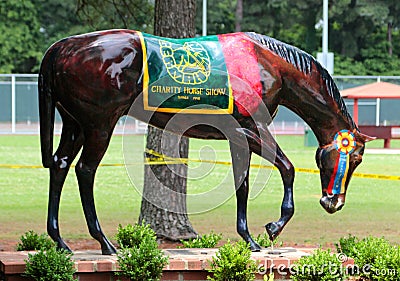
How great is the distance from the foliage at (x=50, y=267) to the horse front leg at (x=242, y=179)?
59.1 inches

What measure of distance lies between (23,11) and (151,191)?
30771 mm

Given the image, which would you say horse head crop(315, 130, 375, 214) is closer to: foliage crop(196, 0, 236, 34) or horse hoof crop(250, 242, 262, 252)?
horse hoof crop(250, 242, 262, 252)

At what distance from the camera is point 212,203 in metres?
8.50

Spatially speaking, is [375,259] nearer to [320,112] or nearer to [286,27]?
[320,112]

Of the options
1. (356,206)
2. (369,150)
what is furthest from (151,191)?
(369,150)

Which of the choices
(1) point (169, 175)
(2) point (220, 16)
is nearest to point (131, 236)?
(1) point (169, 175)

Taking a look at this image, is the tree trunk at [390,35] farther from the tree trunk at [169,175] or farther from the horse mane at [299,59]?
the horse mane at [299,59]

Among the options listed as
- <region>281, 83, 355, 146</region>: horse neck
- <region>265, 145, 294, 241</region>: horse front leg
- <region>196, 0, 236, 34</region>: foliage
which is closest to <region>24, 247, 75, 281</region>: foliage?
<region>265, 145, 294, 241</region>: horse front leg

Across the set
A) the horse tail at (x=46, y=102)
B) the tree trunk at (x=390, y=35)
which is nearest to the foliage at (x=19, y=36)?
the tree trunk at (x=390, y=35)

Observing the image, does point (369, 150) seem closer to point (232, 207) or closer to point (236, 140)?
point (232, 207)

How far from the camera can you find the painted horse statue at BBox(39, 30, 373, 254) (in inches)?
256

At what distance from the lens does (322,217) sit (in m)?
12.4

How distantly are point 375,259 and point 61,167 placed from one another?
99.6 inches

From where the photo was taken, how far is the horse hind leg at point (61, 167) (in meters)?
6.73
